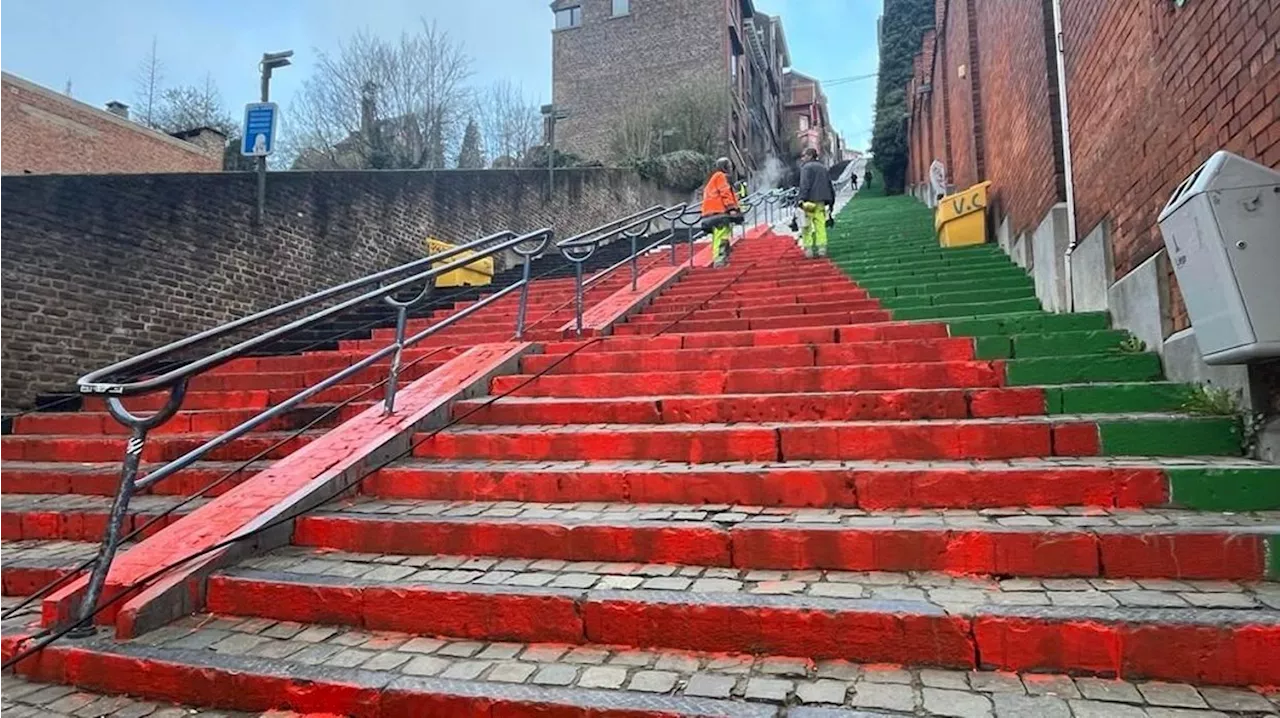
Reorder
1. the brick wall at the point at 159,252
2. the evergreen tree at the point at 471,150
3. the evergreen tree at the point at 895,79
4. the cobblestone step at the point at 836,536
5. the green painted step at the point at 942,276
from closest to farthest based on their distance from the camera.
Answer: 1. the cobblestone step at the point at 836,536
2. the brick wall at the point at 159,252
3. the green painted step at the point at 942,276
4. the evergreen tree at the point at 471,150
5. the evergreen tree at the point at 895,79

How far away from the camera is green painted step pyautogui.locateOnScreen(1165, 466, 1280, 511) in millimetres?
2799

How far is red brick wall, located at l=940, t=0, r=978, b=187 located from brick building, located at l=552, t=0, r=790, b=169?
14495 millimetres

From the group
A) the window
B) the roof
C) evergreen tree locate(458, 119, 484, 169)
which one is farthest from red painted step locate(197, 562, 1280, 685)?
the window

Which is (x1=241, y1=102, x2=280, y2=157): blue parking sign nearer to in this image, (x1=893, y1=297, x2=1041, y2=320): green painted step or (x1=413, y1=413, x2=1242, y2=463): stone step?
(x1=413, y1=413, x2=1242, y2=463): stone step

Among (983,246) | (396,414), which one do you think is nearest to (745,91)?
(983,246)

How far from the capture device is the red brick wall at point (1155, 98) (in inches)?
120

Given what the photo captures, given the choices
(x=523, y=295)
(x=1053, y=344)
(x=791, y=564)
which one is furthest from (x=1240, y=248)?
(x=523, y=295)

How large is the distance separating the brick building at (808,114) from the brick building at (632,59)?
15743mm

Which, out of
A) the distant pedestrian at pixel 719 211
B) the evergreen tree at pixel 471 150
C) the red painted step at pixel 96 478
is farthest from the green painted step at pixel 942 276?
the evergreen tree at pixel 471 150

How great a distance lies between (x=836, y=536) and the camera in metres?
2.87

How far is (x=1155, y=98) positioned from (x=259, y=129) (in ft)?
30.5

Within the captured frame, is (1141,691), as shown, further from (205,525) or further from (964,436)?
(205,525)

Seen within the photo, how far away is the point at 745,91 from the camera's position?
115 feet

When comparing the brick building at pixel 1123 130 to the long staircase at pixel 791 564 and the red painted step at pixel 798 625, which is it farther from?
the red painted step at pixel 798 625
